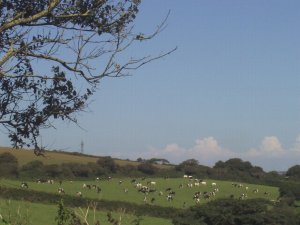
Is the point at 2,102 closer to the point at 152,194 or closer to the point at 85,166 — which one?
the point at 152,194

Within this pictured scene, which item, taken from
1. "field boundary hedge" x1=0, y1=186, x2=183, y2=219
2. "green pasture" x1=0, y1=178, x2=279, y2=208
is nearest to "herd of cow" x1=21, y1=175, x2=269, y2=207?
"green pasture" x1=0, y1=178, x2=279, y2=208

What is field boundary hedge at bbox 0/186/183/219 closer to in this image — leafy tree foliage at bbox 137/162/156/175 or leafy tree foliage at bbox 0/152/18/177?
leafy tree foliage at bbox 0/152/18/177

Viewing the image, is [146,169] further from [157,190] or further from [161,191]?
[161,191]

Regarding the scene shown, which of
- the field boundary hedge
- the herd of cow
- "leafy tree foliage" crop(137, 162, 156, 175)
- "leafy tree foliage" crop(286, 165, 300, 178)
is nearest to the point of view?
the field boundary hedge

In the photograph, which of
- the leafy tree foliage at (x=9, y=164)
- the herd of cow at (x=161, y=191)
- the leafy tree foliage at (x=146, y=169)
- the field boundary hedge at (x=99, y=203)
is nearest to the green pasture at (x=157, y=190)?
the herd of cow at (x=161, y=191)

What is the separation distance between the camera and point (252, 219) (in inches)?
2213

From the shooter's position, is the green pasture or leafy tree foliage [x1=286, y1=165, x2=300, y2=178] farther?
leafy tree foliage [x1=286, y1=165, x2=300, y2=178]

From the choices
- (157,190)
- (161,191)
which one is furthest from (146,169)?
(161,191)

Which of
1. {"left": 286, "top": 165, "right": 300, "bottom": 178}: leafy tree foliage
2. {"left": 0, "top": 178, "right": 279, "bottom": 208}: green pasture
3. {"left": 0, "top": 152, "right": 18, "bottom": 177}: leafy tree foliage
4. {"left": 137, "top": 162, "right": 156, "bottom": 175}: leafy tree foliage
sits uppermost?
{"left": 286, "top": 165, "right": 300, "bottom": 178}: leafy tree foliage

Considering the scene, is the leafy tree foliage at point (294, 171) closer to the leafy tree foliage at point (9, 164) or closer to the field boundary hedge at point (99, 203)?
the leafy tree foliage at point (9, 164)

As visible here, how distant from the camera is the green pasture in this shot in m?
77.3

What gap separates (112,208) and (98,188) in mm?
15539

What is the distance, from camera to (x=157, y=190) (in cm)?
8912

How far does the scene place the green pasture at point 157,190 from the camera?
77.3m
